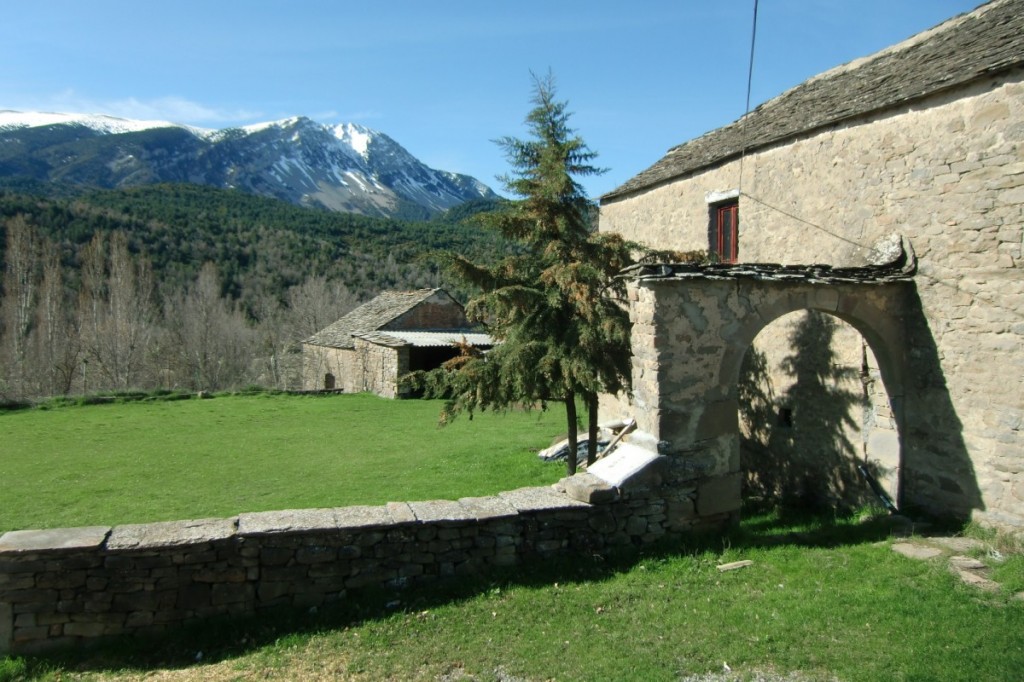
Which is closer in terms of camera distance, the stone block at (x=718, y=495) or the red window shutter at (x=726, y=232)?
the stone block at (x=718, y=495)

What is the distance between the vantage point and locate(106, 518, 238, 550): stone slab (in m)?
5.18

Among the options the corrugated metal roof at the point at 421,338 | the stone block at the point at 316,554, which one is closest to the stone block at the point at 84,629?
the stone block at the point at 316,554

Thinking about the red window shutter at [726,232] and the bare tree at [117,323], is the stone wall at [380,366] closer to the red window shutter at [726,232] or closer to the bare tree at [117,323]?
the bare tree at [117,323]

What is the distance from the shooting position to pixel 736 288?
7.10 metres

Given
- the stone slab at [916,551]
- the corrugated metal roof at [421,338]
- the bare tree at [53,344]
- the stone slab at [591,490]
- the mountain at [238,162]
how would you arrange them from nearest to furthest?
the stone slab at [916,551], the stone slab at [591,490], the corrugated metal roof at [421,338], the bare tree at [53,344], the mountain at [238,162]

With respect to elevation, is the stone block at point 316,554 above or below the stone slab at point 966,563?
above

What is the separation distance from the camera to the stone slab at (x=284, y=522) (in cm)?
543

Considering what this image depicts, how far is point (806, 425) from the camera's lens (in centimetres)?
891

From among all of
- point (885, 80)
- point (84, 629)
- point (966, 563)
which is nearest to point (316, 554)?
point (84, 629)

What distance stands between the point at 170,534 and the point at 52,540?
873 millimetres

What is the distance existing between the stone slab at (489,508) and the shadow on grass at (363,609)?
1.76 feet

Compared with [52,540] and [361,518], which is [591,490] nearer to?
[361,518]

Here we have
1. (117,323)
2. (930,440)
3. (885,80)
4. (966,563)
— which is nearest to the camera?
(966,563)

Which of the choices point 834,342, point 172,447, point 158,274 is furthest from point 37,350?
point 834,342
